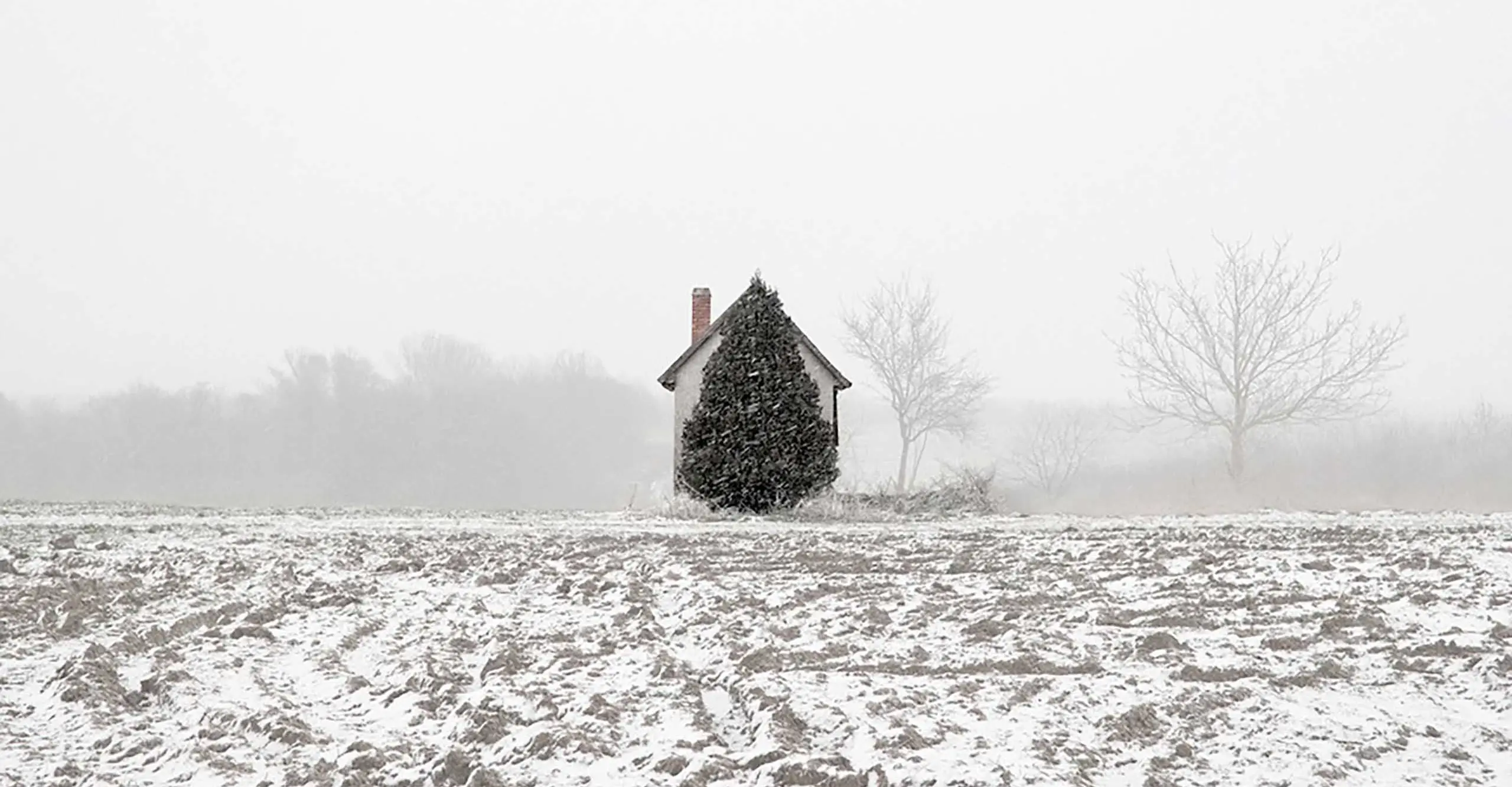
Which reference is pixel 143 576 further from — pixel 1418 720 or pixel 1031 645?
pixel 1418 720

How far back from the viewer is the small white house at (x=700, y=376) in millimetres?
28047

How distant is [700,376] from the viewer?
2819cm

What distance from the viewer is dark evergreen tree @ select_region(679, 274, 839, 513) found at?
936 inches

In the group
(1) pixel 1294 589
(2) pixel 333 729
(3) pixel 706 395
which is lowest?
(2) pixel 333 729

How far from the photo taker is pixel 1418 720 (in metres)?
6.77

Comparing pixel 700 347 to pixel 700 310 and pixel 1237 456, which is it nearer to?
pixel 700 310

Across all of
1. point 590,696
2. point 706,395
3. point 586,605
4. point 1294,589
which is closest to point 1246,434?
point 706,395

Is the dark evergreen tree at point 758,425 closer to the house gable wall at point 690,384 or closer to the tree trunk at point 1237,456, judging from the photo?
the house gable wall at point 690,384

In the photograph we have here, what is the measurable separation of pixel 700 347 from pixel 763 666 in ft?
67.0

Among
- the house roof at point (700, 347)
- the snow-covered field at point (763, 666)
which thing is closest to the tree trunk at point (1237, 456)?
the house roof at point (700, 347)

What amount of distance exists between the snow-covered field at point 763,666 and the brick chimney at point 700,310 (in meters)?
16.5

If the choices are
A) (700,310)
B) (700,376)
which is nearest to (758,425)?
(700,376)

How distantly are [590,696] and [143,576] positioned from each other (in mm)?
7558

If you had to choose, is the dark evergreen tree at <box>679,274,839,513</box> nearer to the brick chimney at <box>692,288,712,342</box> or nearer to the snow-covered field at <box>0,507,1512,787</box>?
the brick chimney at <box>692,288,712,342</box>
